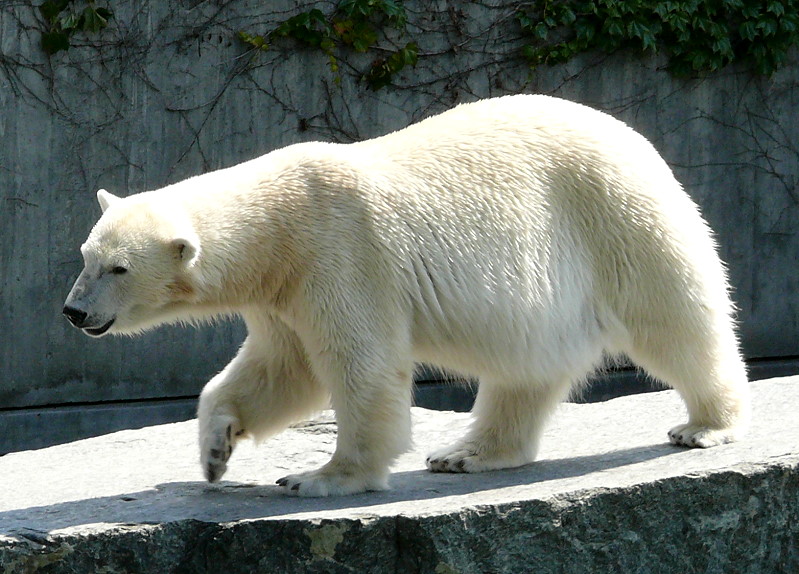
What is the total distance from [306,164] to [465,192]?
60cm

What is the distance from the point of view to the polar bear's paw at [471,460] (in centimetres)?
479

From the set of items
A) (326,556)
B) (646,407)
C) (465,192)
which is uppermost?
(465,192)

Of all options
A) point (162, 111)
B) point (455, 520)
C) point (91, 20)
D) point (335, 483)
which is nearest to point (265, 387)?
point (335, 483)

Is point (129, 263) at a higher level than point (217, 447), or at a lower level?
higher

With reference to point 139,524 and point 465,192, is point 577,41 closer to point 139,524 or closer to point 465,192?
point 465,192

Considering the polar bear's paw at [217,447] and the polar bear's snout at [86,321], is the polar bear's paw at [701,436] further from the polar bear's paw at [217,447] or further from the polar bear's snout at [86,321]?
the polar bear's snout at [86,321]

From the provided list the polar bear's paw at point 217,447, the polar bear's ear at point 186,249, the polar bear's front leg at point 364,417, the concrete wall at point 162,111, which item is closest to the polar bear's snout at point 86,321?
the polar bear's ear at point 186,249

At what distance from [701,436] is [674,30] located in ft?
16.7

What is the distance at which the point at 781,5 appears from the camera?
9203mm

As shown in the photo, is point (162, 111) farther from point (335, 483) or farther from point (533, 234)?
point (335, 483)

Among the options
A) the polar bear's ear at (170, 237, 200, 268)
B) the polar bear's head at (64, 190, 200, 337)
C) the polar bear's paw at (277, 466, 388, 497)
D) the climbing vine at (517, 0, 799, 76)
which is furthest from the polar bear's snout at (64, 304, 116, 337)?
the climbing vine at (517, 0, 799, 76)

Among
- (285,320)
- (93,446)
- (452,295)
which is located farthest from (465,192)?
(93,446)

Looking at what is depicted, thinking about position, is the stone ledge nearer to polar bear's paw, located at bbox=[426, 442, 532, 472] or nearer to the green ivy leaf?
polar bear's paw, located at bbox=[426, 442, 532, 472]

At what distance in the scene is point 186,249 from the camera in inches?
161
